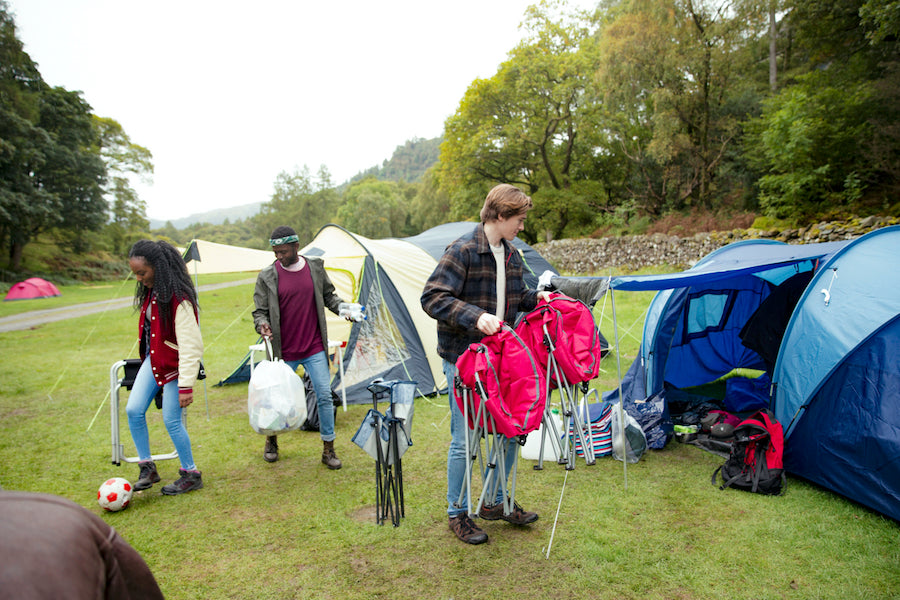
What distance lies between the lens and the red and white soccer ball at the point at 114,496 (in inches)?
130

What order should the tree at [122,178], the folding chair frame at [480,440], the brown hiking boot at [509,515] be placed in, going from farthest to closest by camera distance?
the tree at [122,178] < the brown hiking boot at [509,515] < the folding chair frame at [480,440]

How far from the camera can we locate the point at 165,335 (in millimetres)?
3232

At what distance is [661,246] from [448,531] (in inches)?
606

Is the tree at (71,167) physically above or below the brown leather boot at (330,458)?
above

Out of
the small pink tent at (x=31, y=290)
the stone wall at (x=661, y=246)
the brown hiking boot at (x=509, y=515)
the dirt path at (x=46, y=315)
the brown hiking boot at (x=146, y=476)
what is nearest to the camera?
the brown hiking boot at (x=509, y=515)

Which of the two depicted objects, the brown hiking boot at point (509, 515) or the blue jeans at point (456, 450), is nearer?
the blue jeans at point (456, 450)

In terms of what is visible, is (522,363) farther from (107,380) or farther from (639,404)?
(107,380)

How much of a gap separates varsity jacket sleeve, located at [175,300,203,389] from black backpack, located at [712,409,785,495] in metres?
3.55

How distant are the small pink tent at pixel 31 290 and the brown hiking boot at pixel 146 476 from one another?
21431 millimetres

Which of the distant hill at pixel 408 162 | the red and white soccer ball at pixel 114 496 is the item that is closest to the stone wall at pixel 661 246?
the red and white soccer ball at pixel 114 496

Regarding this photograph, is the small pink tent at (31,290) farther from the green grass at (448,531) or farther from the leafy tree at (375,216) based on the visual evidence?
the leafy tree at (375,216)

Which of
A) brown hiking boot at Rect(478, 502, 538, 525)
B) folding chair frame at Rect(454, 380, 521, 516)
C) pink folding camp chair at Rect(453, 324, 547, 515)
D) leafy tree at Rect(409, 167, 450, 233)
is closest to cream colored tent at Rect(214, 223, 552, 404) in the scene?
brown hiking boot at Rect(478, 502, 538, 525)

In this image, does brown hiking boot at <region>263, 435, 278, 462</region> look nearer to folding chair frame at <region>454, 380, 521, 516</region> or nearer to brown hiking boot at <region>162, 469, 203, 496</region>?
brown hiking boot at <region>162, 469, 203, 496</region>

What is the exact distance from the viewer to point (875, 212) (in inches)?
497
